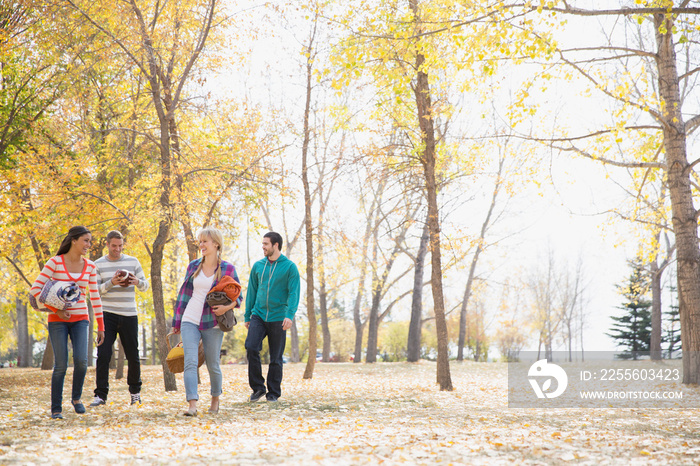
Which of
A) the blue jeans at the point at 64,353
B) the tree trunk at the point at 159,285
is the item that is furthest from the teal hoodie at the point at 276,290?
the tree trunk at the point at 159,285

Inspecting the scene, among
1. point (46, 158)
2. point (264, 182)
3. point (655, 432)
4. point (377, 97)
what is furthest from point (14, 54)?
point (655, 432)

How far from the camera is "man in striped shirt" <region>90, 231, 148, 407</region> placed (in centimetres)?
633

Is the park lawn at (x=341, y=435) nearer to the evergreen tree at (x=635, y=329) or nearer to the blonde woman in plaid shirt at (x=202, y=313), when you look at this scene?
the blonde woman in plaid shirt at (x=202, y=313)

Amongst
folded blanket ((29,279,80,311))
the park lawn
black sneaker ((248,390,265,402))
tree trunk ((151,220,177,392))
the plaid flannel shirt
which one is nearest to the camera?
the park lawn

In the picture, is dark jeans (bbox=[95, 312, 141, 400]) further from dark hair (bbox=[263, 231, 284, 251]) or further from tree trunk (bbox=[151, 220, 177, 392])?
tree trunk (bbox=[151, 220, 177, 392])

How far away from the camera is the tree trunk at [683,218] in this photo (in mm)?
10062

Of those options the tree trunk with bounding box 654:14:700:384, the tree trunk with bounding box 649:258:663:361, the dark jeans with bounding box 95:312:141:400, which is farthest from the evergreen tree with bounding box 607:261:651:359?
the dark jeans with bounding box 95:312:141:400

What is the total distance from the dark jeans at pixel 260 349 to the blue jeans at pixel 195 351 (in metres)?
1.05

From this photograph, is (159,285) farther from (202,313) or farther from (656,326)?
(656,326)

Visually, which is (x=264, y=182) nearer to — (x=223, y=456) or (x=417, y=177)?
(x=417, y=177)

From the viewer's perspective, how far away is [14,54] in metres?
11.2

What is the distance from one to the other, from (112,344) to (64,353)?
1110mm

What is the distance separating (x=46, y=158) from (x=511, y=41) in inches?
359

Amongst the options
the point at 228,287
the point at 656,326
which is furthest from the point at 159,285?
the point at 656,326
